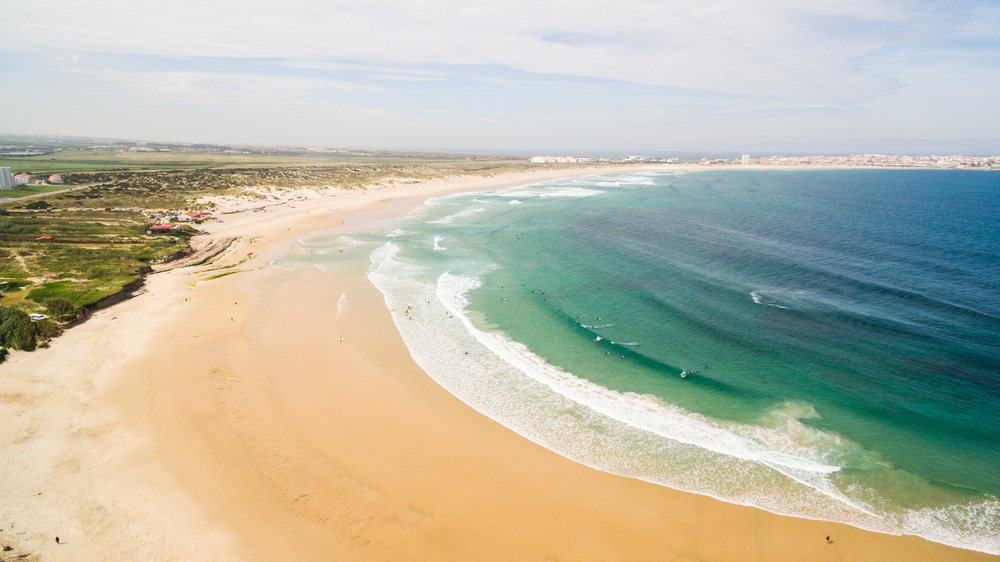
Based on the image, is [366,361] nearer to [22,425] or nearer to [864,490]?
[22,425]

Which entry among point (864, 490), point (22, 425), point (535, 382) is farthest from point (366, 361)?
point (864, 490)

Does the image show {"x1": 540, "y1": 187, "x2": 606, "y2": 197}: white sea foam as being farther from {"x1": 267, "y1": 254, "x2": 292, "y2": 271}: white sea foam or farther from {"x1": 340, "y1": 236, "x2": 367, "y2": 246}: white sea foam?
{"x1": 267, "y1": 254, "x2": 292, "y2": 271}: white sea foam

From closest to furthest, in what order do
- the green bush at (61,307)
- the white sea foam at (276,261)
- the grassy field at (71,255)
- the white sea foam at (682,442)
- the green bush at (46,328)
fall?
the white sea foam at (682,442) → the green bush at (46,328) → the green bush at (61,307) → the grassy field at (71,255) → the white sea foam at (276,261)

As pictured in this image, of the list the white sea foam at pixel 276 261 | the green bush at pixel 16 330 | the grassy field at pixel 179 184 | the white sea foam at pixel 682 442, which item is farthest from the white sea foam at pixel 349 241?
the grassy field at pixel 179 184

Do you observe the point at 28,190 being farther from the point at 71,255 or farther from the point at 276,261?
the point at 276,261

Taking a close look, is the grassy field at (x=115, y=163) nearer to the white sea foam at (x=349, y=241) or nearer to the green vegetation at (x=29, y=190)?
the green vegetation at (x=29, y=190)

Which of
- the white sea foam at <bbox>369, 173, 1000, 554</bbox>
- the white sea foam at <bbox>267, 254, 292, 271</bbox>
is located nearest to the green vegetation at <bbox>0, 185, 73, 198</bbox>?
the white sea foam at <bbox>267, 254, 292, 271</bbox>
